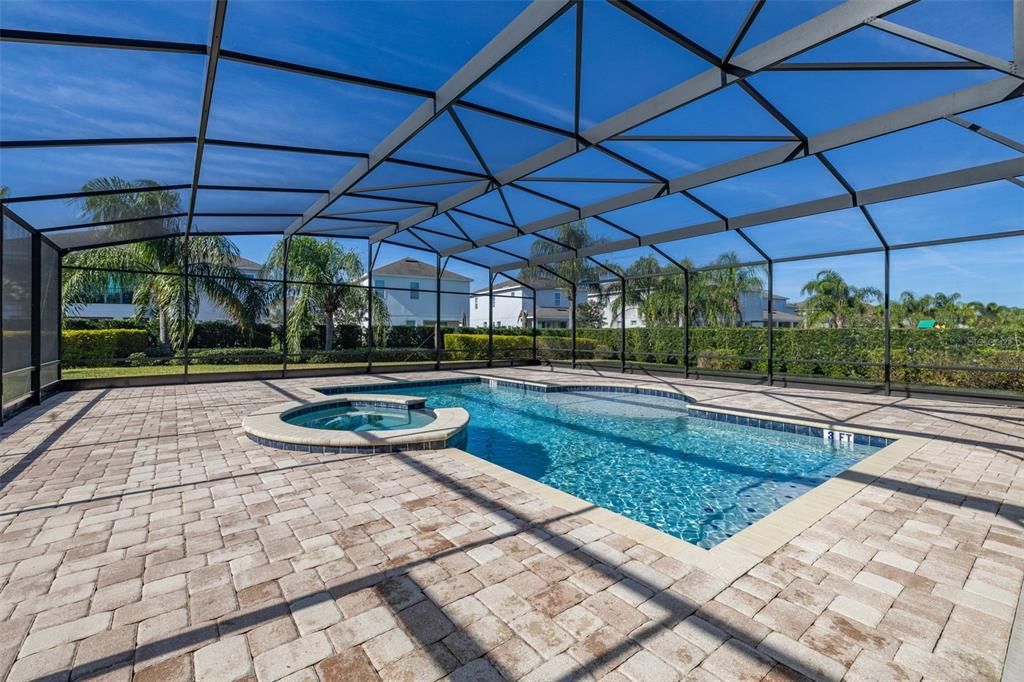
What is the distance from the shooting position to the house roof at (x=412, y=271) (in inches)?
1108

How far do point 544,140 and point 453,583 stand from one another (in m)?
5.53

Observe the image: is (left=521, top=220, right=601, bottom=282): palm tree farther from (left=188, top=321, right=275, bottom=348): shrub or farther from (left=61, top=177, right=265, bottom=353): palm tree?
(left=188, top=321, right=275, bottom=348): shrub

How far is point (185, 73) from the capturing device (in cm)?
446

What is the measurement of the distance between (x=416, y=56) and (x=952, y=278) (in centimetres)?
1426

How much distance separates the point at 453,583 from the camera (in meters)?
2.53

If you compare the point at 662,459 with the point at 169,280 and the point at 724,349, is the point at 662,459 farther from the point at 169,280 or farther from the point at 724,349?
the point at 169,280

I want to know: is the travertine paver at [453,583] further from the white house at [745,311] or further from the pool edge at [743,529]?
the white house at [745,311]

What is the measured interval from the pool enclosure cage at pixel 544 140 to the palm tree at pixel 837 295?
50.7 feet

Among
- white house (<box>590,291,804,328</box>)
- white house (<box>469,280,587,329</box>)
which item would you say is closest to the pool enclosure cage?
white house (<box>590,291,804,328</box>)

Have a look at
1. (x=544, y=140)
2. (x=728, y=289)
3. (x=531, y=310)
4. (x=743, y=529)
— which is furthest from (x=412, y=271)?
(x=743, y=529)

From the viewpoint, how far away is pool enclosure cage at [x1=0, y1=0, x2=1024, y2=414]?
3996 millimetres

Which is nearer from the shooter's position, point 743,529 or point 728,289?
point 743,529

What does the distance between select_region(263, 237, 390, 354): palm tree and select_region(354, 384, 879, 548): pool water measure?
8913 millimetres

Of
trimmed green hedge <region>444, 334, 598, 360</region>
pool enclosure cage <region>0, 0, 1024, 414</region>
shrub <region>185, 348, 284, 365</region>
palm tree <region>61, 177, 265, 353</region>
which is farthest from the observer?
trimmed green hedge <region>444, 334, 598, 360</region>
